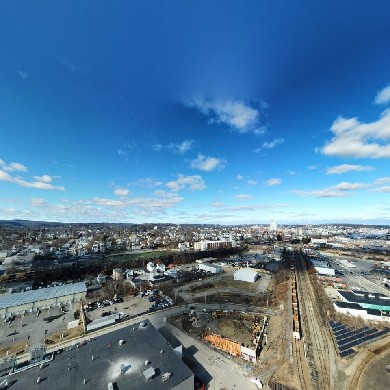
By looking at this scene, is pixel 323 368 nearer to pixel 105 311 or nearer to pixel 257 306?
pixel 257 306

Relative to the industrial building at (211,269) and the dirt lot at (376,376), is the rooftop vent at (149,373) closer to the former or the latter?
the dirt lot at (376,376)

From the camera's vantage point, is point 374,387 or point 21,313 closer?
point 374,387

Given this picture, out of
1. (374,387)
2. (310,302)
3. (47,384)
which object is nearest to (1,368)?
(47,384)

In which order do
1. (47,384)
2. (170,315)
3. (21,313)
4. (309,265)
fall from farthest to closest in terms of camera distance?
(309,265) < (21,313) < (170,315) < (47,384)

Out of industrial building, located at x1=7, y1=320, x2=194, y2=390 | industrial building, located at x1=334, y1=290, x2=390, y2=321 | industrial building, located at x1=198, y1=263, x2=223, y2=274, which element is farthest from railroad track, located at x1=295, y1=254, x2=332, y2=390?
industrial building, located at x1=198, y1=263, x2=223, y2=274

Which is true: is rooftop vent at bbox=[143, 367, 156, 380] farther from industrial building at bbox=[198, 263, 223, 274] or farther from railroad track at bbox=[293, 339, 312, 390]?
industrial building at bbox=[198, 263, 223, 274]

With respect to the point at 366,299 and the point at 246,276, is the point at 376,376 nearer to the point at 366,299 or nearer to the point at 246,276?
the point at 366,299
